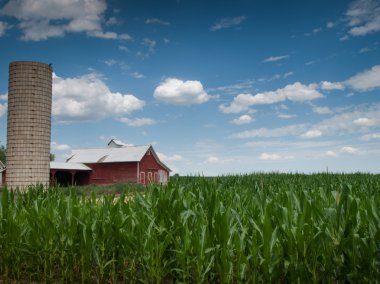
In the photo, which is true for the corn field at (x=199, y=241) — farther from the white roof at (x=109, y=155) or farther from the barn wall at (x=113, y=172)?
the white roof at (x=109, y=155)

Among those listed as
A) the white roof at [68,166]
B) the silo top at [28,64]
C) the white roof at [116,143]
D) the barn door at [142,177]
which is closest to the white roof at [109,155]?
the white roof at [68,166]

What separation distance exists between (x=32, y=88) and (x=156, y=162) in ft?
99.8

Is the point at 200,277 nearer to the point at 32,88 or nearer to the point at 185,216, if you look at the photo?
the point at 185,216

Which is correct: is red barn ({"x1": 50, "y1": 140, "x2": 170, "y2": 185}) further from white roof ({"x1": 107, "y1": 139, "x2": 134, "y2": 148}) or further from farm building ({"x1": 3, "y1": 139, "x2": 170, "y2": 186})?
white roof ({"x1": 107, "y1": 139, "x2": 134, "y2": 148})

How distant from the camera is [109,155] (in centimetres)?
3934

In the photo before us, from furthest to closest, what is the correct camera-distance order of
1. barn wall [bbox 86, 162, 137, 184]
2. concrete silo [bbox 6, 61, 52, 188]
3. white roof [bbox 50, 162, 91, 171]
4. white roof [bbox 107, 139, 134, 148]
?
white roof [bbox 107, 139, 134, 148] < barn wall [bbox 86, 162, 137, 184] < white roof [bbox 50, 162, 91, 171] < concrete silo [bbox 6, 61, 52, 188]

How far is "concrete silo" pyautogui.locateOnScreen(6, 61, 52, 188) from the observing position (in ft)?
33.6

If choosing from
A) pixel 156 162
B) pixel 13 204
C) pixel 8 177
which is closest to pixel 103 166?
pixel 156 162

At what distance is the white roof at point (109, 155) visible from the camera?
37500 mm

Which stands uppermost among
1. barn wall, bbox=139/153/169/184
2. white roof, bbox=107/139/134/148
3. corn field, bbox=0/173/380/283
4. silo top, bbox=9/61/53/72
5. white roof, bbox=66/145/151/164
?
white roof, bbox=107/139/134/148

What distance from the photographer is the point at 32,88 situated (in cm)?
1041

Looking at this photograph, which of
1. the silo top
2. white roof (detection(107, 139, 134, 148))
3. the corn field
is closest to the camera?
the corn field

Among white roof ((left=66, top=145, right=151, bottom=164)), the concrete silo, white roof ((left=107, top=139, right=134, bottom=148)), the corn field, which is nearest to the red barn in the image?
white roof ((left=66, top=145, right=151, bottom=164))

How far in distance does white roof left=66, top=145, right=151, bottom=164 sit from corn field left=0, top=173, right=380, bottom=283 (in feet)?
103
